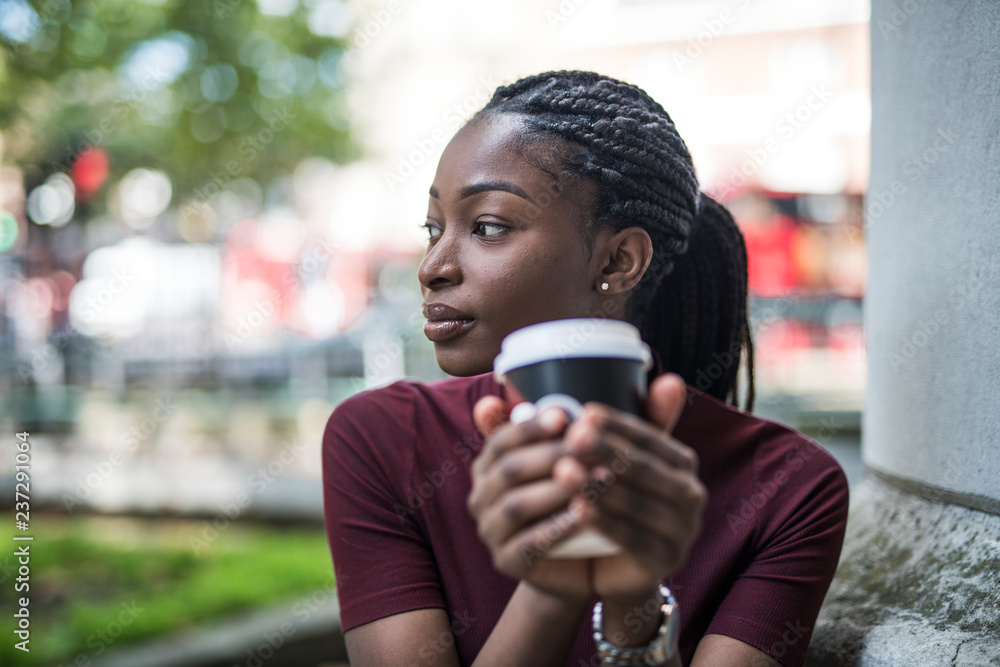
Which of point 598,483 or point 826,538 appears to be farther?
point 826,538

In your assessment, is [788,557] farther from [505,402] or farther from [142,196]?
[142,196]

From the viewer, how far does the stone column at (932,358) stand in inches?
68.9

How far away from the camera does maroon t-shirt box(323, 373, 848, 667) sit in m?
1.68

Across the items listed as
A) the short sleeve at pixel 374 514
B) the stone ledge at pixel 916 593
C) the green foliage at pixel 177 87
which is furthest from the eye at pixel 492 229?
the green foliage at pixel 177 87

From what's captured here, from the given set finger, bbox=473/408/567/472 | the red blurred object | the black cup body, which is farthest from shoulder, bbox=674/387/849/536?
the red blurred object

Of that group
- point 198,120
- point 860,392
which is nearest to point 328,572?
point 198,120

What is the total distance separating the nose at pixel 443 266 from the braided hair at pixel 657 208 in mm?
249

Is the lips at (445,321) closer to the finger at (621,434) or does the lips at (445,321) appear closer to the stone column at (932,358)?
the finger at (621,434)

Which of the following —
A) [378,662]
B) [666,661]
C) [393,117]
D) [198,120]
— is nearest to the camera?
[666,661]

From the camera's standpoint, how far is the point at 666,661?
1348 millimetres

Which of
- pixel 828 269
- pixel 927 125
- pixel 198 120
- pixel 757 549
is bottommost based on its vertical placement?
pixel 828 269

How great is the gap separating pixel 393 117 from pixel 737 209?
6970 millimetres

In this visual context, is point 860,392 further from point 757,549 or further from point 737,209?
point 757,549

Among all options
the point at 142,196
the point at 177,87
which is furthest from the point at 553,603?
the point at 142,196
